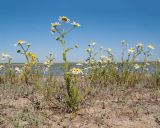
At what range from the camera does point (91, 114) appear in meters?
4.51

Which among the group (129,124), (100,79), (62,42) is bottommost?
(129,124)

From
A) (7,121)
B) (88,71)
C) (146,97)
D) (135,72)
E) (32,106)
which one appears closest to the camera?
(7,121)

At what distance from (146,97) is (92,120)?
6.22 feet

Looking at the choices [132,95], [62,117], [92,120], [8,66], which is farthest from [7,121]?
[8,66]

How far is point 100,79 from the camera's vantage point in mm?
7211

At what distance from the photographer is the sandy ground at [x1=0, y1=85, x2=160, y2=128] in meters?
4.06

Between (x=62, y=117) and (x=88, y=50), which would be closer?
(x=62, y=117)

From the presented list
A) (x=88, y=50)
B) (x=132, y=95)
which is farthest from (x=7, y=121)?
(x=88, y=50)

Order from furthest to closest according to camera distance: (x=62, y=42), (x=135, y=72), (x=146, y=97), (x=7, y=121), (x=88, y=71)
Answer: (x=135, y=72) < (x=88, y=71) < (x=146, y=97) < (x=62, y=42) < (x=7, y=121)

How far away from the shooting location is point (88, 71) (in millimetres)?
6895

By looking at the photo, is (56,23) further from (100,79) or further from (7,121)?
(100,79)

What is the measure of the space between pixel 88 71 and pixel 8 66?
7.43ft

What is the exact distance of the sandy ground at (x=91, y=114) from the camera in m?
4.06

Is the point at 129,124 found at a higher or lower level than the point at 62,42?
lower
